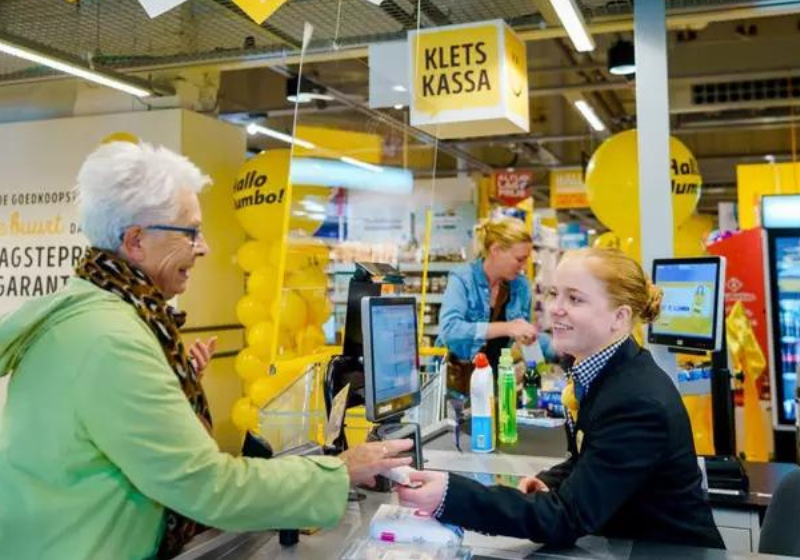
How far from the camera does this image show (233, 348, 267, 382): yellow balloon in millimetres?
6215

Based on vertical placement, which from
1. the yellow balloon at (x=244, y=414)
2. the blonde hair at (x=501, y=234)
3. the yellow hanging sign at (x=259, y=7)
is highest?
the yellow hanging sign at (x=259, y=7)

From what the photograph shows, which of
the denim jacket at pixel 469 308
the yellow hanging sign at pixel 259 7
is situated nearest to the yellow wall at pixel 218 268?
the denim jacket at pixel 469 308

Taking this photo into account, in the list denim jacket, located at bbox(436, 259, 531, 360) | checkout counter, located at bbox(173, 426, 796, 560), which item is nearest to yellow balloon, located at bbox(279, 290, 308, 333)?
denim jacket, located at bbox(436, 259, 531, 360)

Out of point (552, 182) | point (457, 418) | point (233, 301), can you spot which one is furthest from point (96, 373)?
point (552, 182)

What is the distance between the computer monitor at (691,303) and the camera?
3.36 metres

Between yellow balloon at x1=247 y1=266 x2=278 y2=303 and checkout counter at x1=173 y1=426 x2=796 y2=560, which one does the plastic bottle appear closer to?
checkout counter at x1=173 y1=426 x2=796 y2=560

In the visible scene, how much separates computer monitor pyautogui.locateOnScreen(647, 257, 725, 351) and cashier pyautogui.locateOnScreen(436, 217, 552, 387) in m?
0.71

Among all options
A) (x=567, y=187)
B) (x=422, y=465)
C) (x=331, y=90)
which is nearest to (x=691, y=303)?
(x=422, y=465)

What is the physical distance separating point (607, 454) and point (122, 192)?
1216mm

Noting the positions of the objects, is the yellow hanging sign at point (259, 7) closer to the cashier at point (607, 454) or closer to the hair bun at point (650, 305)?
the cashier at point (607, 454)

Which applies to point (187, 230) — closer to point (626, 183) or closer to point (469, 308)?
point (469, 308)

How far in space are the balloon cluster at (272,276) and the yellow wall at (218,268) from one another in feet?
1.06

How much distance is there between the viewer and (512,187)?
43.3 feet

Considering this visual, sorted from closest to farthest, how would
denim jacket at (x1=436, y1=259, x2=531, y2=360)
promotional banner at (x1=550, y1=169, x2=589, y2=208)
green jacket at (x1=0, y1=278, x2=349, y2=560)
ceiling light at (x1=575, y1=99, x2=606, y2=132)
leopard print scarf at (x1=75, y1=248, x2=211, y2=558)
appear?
1. green jacket at (x1=0, y1=278, x2=349, y2=560)
2. leopard print scarf at (x1=75, y1=248, x2=211, y2=558)
3. denim jacket at (x1=436, y1=259, x2=531, y2=360)
4. ceiling light at (x1=575, y1=99, x2=606, y2=132)
5. promotional banner at (x1=550, y1=169, x2=589, y2=208)
